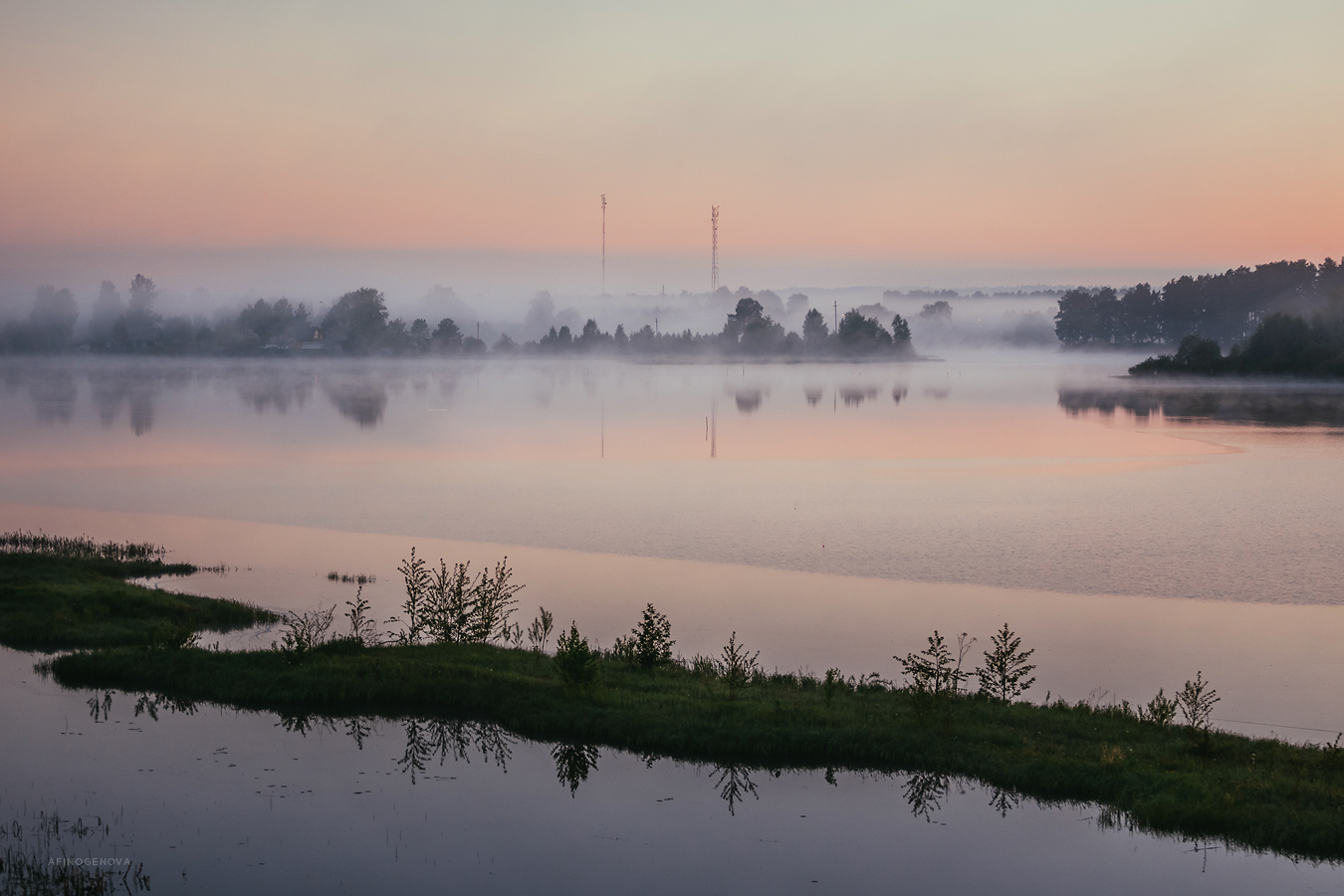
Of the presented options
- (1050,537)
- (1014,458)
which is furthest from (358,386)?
(1050,537)

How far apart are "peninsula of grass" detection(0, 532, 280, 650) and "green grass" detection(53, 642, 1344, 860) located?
2039 millimetres

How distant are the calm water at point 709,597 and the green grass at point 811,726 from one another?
1.73 feet

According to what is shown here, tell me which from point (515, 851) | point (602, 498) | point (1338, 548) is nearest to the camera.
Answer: point (515, 851)

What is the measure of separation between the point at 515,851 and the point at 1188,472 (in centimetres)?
4997

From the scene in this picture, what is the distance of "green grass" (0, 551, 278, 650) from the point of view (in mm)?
21500

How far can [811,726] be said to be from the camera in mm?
16531

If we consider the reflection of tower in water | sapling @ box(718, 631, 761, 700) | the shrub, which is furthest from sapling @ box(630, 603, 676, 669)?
the reflection of tower in water

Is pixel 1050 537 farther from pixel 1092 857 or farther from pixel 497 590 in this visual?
pixel 1092 857

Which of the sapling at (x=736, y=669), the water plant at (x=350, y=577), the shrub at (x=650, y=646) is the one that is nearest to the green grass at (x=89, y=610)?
the water plant at (x=350, y=577)

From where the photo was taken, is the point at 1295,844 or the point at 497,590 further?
the point at 497,590

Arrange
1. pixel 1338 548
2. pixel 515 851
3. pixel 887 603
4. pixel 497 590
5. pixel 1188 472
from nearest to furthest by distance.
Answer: pixel 515 851, pixel 497 590, pixel 887 603, pixel 1338 548, pixel 1188 472

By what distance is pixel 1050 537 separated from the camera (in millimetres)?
35844

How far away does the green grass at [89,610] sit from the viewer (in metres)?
21.5

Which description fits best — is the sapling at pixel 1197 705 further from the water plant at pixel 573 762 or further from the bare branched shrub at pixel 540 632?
the bare branched shrub at pixel 540 632
